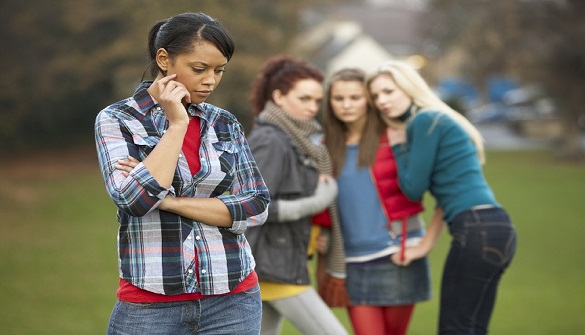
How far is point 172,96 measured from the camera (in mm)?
2822

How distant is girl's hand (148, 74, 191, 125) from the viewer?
281cm

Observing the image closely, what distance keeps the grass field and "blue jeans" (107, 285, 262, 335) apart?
5.56 metres

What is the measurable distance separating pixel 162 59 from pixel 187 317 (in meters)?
0.92

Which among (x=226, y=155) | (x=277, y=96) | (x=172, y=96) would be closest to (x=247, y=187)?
(x=226, y=155)

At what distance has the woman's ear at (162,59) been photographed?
2916 millimetres

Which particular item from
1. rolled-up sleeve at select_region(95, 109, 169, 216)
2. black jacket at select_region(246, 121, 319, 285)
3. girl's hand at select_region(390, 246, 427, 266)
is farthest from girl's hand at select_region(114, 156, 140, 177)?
girl's hand at select_region(390, 246, 427, 266)

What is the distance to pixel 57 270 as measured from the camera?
12.2m

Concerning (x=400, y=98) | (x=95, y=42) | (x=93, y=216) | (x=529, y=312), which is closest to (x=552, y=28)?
(x=95, y=42)

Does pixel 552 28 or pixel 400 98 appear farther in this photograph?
pixel 552 28

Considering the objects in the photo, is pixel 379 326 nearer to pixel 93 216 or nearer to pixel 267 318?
pixel 267 318

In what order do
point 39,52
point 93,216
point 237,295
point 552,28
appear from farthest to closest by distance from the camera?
point 552,28 → point 39,52 → point 93,216 → point 237,295

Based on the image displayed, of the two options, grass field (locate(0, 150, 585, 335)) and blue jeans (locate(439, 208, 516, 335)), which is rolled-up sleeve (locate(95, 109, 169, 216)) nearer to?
blue jeans (locate(439, 208, 516, 335))

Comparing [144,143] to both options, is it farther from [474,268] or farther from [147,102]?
[474,268]

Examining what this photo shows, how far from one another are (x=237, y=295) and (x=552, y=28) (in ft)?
95.7
